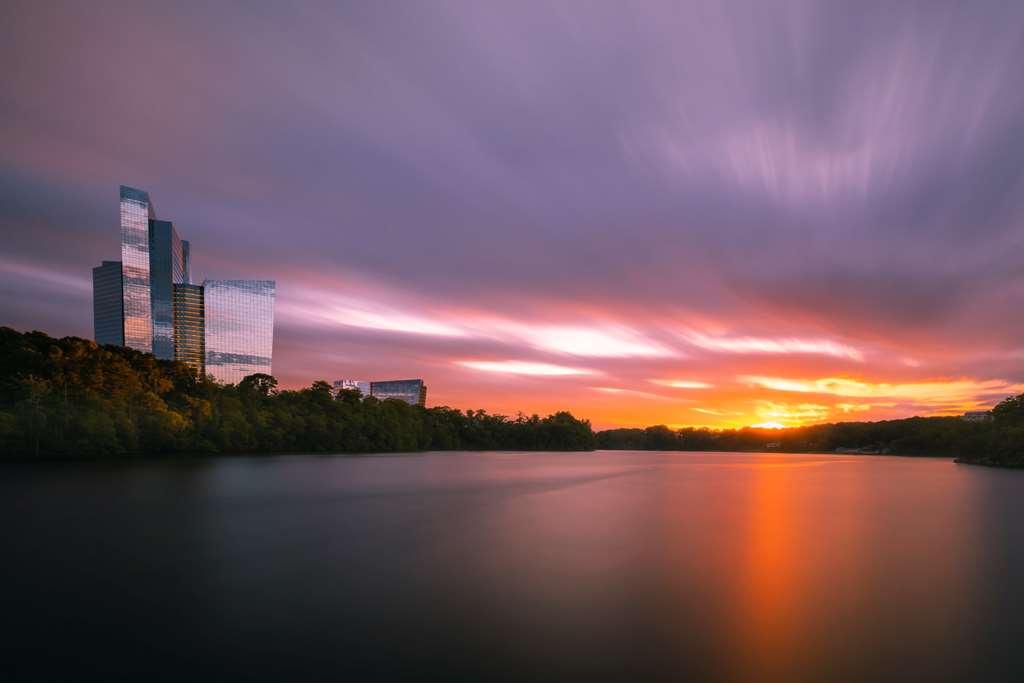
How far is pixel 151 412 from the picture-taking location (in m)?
68.6

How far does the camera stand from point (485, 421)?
569ft

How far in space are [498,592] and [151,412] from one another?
69.0 metres

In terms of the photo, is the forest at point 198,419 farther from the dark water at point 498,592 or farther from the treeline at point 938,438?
the dark water at point 498,592

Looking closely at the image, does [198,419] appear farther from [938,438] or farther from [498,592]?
[938,438]

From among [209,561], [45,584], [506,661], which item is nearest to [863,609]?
[506,661]

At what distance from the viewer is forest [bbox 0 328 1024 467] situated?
191 feet

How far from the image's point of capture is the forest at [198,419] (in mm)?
58219

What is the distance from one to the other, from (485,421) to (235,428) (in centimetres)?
9283

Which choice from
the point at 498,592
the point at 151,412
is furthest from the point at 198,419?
the point at 498,592

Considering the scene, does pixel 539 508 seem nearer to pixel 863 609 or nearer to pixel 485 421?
pixel 863 609

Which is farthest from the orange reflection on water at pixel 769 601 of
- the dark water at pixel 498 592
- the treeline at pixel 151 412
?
the treeline at pixel 151 412

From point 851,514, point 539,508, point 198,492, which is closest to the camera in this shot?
point 851,514

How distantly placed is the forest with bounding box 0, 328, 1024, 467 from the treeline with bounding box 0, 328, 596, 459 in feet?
0.41

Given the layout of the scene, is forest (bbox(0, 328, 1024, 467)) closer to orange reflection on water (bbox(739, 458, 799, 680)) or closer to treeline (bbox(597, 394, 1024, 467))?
treeline (bbox(597, 394, 1024, 467))
